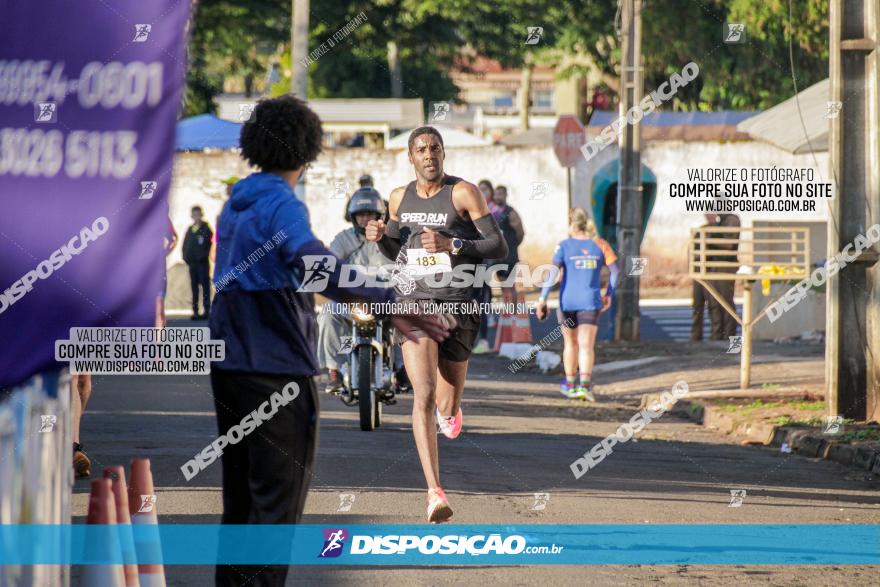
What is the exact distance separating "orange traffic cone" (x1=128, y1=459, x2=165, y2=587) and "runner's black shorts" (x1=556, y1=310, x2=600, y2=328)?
11.1 meters

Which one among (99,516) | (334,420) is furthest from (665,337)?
(99,516)

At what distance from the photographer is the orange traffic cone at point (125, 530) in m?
5.91

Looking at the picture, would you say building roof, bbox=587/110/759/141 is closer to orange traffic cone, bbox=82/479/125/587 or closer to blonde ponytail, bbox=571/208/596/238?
blonde ponytail, bbox=571/208/596/238

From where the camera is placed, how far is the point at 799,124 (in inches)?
723

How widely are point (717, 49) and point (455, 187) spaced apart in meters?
31.7

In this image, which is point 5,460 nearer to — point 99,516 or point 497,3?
point 99,516

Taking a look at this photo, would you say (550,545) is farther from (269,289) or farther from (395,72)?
(395,72)

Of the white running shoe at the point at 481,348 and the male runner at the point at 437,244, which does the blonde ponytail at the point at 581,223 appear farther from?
the male runner at the point at 437,244

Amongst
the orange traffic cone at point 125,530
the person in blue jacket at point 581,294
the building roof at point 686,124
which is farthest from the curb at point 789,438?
the building roof at point 686,124

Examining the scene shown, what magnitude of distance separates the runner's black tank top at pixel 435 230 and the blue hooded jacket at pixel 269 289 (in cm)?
326

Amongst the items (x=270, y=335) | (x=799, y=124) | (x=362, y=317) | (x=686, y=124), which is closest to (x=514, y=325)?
(x=799, y=124)

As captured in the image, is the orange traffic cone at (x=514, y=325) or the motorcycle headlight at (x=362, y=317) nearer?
the motorcycle headlight at (x=362, y=317)

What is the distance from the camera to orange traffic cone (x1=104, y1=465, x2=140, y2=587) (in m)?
5.91

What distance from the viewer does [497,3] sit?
40281mm
